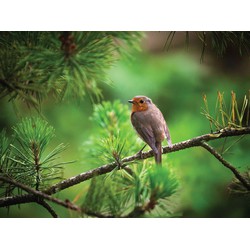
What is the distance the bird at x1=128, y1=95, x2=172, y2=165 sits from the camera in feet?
5.33

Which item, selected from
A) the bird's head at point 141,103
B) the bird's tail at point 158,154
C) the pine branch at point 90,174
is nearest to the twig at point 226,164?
the pine branch at point 90,174

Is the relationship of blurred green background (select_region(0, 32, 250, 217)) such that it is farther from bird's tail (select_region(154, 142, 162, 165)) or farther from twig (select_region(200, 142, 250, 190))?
twig (select_region(200, 142, 250, 190))

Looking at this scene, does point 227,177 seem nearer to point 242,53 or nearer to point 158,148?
point 158,148

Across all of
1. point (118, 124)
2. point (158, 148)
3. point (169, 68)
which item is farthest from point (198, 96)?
point (118, 124)

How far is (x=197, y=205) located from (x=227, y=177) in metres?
0.15

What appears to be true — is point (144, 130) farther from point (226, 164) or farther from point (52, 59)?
point (52, 59)

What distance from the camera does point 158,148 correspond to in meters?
1.58

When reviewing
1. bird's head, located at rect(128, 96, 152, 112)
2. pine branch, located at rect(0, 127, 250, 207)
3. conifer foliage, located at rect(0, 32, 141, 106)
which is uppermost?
conifer foliage, located at rect(0, 32, 141, 106)

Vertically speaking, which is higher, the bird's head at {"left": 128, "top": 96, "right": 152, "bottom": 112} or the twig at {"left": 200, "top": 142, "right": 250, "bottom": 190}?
the bird's head at {"left": 128, "top": 96, "right": 152, "bottom": 112}

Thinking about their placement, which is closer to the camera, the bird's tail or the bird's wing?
the bird's tail

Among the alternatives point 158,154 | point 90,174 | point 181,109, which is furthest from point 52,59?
point 181,109

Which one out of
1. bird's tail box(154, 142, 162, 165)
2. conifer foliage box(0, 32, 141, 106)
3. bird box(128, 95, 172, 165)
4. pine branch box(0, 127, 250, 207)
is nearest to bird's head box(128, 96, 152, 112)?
bird box(128, 95, 172, 165)

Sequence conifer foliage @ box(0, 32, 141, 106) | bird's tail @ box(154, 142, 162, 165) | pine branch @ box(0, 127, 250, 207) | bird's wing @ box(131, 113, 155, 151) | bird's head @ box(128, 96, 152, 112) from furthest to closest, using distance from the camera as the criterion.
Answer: bird's head @ box(128, 96, 152, 112) → bird's wing @ box(131, 113, 155, 151) → bird's tail @ box(154, 142, 162, 165) → pine branch @ box(0, 127, 250, 207) → conifer foliage @ box(0, 32, 141, 106)

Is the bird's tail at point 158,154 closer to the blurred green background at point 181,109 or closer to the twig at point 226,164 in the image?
the blurred green background at point 181,109
